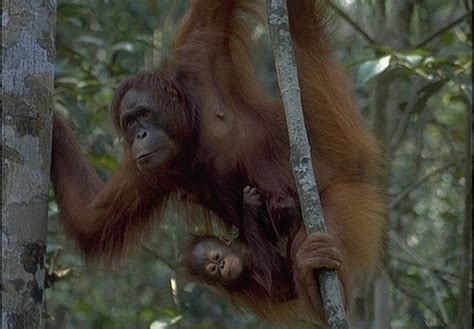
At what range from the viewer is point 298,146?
10.1 feet

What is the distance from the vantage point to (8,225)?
122 inches

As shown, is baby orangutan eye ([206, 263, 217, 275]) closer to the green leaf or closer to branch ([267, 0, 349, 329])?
branch ([267, 0, 349, 329])

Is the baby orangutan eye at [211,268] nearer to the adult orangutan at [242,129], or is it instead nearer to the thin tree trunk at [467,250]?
the adult orangutan at [242,129]

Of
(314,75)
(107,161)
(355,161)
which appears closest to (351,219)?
(355,161)

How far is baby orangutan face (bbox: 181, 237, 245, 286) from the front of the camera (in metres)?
4.15

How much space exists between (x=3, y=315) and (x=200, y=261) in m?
1.36

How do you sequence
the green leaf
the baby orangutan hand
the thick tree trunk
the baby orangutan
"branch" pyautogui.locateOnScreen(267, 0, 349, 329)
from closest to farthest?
"branch" pyautogui.locateOnScreen(267, 0, 349, 329)
the thick tree trunk
the baby orangutan hand
the baby orangutan
the green leaf

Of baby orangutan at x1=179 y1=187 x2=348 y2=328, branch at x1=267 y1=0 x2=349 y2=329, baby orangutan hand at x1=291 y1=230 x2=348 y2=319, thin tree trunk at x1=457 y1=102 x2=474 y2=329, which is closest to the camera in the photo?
branch at x1=267 y1=0 x2=349 y2=329

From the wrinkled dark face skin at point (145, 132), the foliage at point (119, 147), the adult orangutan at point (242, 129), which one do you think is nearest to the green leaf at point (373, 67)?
the foliage at point (119, 147)

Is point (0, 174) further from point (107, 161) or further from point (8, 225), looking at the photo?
point (107, 161)

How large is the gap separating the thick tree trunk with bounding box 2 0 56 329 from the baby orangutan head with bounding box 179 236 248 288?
1171 millimetres

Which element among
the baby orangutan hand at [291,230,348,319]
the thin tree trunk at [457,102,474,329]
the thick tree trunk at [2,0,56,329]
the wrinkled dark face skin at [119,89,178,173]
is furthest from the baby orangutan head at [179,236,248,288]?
the thin tree trunk at [457,102,474,329]

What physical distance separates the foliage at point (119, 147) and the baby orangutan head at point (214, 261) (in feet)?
2.29

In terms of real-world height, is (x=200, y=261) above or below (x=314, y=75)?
below
